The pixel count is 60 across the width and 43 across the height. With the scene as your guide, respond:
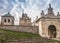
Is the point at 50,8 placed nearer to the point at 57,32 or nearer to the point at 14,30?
the point at 57,32

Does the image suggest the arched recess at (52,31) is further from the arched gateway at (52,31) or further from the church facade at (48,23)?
the church facade at (48,23)

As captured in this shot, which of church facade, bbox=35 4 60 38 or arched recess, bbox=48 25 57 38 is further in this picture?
arched recess, bbox=48 25 57 38

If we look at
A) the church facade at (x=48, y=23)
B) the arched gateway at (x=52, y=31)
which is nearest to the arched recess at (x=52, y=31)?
the arched gateway at (x=52, y=31)

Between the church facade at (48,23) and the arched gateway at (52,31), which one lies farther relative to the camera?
the arched gateway at (52,31)

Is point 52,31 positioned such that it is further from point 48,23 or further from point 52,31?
point 48,23

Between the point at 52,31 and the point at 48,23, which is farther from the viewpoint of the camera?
the point at 52,31

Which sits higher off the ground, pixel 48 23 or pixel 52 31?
pixel 48 23

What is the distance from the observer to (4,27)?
160ft

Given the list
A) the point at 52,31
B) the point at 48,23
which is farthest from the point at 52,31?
the point at 48,23

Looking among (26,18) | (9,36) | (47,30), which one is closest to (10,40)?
(9,36)

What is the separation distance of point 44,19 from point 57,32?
15.0 feet

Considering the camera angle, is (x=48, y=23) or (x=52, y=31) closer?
(x=48, y=23)

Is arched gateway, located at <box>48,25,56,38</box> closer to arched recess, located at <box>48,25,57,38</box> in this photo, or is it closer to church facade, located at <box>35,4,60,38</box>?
arched recess, located at <box>48,25,57,38</box>

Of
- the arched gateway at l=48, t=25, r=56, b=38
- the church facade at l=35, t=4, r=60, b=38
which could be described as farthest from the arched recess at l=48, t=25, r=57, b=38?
Result: the church facade at l=35, t=4, r=60, b=38
